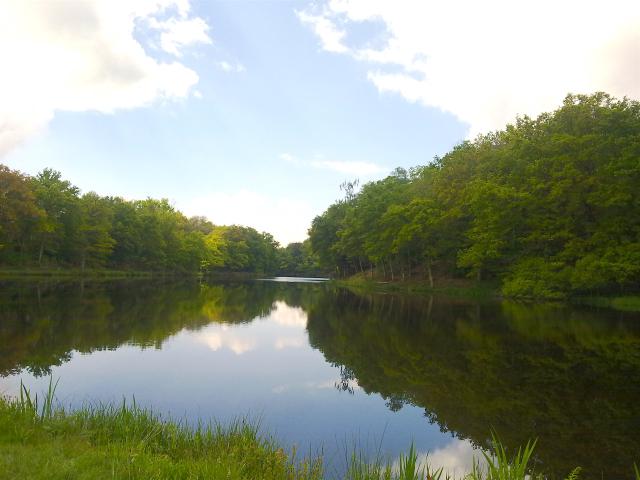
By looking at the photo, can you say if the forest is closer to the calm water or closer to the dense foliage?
the dense foliage

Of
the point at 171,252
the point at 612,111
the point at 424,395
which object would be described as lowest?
the point at 424,395

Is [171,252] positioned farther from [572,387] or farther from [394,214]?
[572,387]

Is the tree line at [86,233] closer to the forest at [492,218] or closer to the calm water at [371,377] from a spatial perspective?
the forest at [492,218]

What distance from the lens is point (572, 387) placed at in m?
11.8

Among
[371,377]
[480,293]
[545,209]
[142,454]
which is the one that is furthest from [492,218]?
[142,454]

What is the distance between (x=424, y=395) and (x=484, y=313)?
19136 millimetres

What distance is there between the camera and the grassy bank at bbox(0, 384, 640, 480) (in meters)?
4.73

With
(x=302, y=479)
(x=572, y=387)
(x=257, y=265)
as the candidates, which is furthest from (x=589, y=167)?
(x=257, y=265)

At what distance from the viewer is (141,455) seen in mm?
5297

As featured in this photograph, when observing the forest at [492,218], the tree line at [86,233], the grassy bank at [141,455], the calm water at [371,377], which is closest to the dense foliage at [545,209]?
the forest at [492,218]

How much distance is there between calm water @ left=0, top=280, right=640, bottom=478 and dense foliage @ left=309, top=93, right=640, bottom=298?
13841 mm

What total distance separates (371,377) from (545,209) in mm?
32540

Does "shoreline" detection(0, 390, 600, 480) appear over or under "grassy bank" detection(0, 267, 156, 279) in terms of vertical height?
under

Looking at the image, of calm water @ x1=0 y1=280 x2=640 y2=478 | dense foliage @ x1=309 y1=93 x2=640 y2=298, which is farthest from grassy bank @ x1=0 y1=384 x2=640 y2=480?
dense foliage @ x1=309 y1=93 x2=640 y2=298
